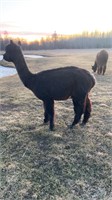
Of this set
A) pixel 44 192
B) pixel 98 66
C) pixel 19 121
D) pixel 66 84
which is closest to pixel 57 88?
pixel 66 84

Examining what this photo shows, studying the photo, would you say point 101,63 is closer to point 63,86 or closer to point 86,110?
point 86,110

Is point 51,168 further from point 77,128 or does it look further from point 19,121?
point 19,121

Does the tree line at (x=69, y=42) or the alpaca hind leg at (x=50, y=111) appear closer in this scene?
the alpaca hind leg at (x=50, y=111)

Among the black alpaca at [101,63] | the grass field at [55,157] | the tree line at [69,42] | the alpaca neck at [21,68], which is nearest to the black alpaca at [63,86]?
the alpaca neck at [21,68]

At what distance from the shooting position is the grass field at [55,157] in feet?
13.1

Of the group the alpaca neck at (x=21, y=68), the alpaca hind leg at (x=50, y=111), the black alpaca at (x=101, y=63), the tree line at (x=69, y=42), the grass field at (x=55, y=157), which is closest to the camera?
the grass field at (x=55, y=157)

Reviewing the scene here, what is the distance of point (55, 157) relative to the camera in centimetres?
493

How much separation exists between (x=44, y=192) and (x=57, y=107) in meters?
4.49

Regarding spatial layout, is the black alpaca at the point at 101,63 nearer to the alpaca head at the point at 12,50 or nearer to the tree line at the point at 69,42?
the alpaca head at the point at 12,50

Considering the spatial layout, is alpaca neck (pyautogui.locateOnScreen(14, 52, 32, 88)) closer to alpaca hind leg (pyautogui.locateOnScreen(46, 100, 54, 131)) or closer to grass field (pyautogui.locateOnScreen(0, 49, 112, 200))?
alpaca hind leg (pyautogui.locateOnScreen(46, 100, 54, 131))

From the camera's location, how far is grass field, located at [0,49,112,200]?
3994 millimetres

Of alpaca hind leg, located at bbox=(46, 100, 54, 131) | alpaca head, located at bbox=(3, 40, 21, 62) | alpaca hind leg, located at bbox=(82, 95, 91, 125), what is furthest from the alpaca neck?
alpaca hind leg, located at bbox=(82, 95, 91, 125)

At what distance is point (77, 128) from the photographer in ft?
21.0

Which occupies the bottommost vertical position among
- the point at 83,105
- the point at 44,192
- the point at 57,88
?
the point at 44,192
